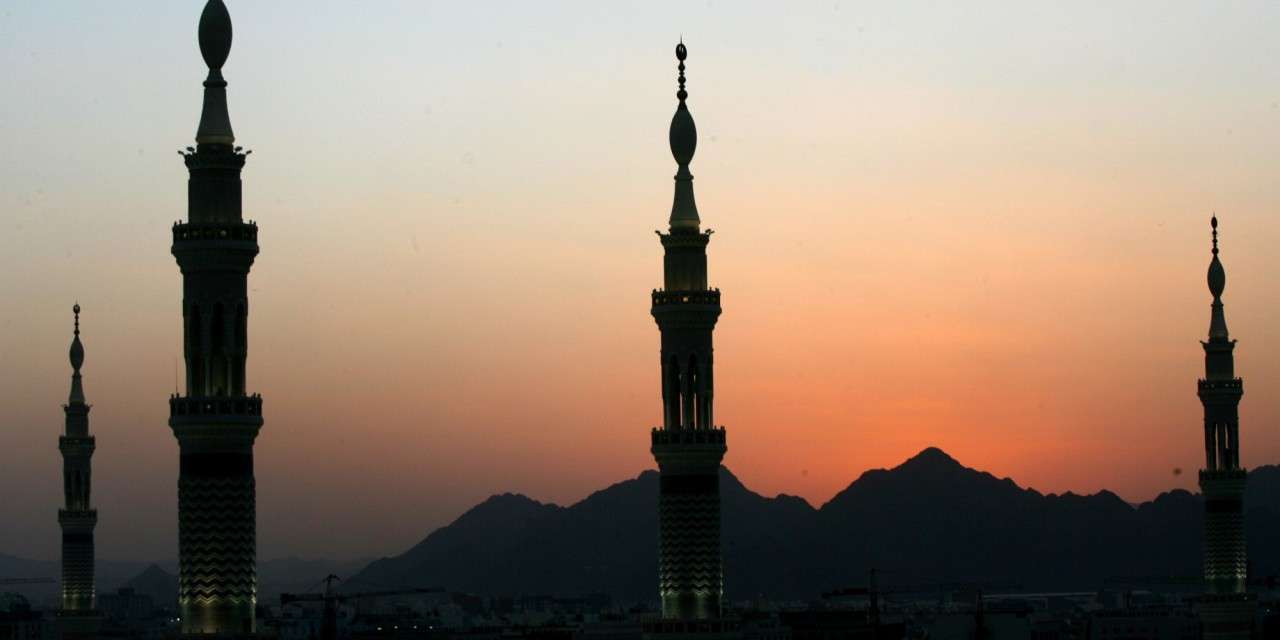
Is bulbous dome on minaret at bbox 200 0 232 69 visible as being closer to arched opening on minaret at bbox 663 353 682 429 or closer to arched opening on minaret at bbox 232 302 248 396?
arched opening on minaret at bbox 232 302 248 396

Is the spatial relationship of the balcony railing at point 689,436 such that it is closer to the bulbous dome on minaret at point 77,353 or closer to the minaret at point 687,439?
the minaret at point 687,439

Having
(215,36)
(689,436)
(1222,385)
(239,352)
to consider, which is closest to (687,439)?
(689,436)

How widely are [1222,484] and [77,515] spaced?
61206 millimetres

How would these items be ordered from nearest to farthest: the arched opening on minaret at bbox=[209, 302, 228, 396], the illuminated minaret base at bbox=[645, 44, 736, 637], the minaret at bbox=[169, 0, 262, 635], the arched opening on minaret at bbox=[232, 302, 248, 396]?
1. the minaret at bbox=[169, 0, 262, 635]
2. the arched opening on minaret at bbox=[209, 302, 228, 396]
3. the arched opening on minaret at bbox=[232, 302, 248, 396]
4. the illuminated minaret base at bbox=[645, 44, 736, 637]

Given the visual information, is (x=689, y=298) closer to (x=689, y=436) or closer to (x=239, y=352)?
(x=689, y=436)

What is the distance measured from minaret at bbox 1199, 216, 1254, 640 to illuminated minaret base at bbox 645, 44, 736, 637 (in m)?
Answer: 44.7

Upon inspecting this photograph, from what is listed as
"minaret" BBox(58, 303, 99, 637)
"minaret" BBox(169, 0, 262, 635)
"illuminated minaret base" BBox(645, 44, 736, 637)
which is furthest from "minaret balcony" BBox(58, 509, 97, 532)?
"minaret" BBox(169, 0, 262, 635)

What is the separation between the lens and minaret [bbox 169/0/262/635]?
2901 inches

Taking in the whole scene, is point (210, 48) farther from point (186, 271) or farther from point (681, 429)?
point (681, 429)

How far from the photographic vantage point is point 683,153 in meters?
90.8

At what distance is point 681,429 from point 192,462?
20.9m

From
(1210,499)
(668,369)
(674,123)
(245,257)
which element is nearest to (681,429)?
(668,369)

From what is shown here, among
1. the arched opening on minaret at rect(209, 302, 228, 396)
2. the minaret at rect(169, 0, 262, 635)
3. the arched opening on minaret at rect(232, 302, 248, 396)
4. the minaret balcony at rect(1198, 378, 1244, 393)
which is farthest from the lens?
the minaret balcony at rect(1198, 378, 1244, 393)

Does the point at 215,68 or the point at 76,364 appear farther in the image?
the point at 76,364
